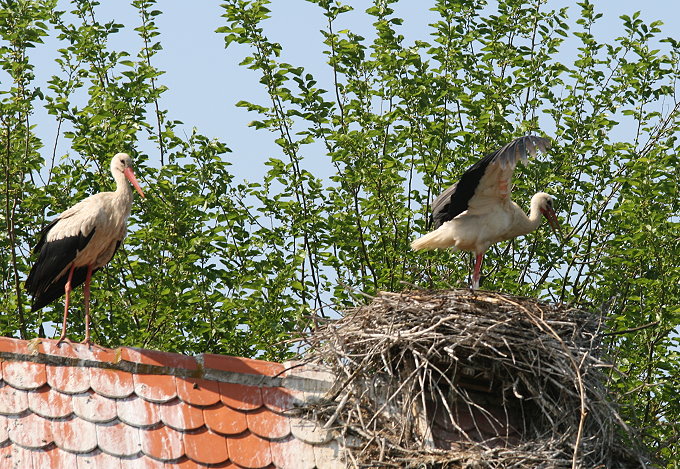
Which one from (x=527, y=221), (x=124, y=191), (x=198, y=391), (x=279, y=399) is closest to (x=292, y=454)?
(x=279, y=399)

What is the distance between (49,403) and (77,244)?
2365 mm

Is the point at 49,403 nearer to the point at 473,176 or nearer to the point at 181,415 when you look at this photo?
the point at 181,415

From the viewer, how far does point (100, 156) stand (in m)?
14.4

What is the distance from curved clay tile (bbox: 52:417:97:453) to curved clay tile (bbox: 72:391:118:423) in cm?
4

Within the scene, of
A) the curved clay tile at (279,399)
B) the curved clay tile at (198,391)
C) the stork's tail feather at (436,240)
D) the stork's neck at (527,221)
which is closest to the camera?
the curved clay tile at (198,391)

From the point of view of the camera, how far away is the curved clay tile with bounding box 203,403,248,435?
6.68m

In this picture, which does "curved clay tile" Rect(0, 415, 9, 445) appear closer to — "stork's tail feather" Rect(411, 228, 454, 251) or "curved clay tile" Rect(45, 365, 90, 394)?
"curved clay tile" Rect(45, 365, 90, 394)

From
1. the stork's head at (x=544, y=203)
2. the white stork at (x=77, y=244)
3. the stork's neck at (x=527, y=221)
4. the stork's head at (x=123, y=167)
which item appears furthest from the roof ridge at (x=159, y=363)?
the stork's head at (x=544, y=203)

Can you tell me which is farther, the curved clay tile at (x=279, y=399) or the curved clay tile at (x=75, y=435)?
the curved clay tile at (x=279, y=399)

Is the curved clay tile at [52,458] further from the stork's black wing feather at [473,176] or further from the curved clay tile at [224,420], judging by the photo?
the stork's black wing feather at [473,176]

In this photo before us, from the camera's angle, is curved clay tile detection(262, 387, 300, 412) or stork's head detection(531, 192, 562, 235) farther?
Answer: stork's head detection(531, 192, 562, 235)

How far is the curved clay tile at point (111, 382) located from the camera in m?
6.65

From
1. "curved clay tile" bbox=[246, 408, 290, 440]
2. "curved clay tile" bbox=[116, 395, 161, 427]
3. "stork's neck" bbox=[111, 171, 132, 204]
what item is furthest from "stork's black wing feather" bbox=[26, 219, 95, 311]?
"curved clay tile" bbox=[246, 408, 290, 440]

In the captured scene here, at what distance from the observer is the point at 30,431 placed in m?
6.27
